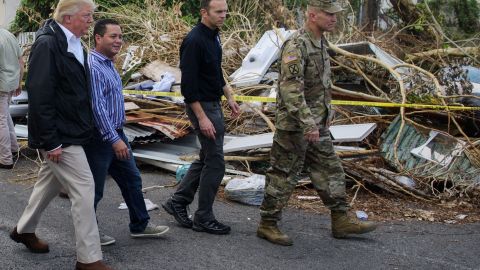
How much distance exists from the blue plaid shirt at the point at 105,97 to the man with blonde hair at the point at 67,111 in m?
0.11

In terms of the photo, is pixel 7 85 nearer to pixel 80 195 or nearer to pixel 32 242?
pixel 32 242

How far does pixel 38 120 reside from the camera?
395cm

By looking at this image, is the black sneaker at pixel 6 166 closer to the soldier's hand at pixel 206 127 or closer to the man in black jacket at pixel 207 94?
the man in black jacket at pixel 207 94

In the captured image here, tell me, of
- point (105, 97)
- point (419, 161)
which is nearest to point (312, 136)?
point (105, 97)

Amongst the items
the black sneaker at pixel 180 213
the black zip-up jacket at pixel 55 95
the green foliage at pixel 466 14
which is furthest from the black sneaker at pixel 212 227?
the green foliage at pixel 466 14

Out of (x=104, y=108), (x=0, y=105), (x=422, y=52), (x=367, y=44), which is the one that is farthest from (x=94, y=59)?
(x=422, y=52)

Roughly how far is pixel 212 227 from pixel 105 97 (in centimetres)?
140

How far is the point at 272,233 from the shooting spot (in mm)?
5008

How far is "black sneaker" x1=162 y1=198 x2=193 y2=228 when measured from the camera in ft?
17.4

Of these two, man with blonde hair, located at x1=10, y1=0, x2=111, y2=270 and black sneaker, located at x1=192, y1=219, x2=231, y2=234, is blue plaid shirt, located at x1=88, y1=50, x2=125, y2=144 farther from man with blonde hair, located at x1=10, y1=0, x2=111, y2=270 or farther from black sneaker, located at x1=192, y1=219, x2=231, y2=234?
black sneaker, located at x1=192, y1=219, x2=231, y2=234

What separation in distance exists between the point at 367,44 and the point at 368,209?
3.02 metres

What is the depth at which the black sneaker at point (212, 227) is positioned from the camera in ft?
16.9

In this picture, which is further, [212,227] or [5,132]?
[5,132]

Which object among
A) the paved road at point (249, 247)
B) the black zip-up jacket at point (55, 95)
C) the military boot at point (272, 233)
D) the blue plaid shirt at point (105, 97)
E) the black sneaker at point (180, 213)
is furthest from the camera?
the black sneaker at point (180, 213)
